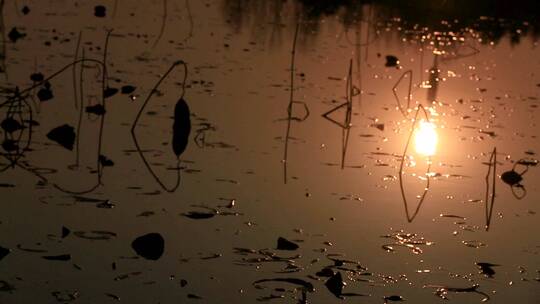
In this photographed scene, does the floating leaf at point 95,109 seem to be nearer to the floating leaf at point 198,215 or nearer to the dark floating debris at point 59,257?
the floating leaf at point 198,215

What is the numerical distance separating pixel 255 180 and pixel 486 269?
3.75ft

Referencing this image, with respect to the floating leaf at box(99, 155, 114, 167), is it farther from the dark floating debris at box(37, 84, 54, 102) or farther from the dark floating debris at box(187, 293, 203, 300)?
the dark floating debris at box(187, 293, 203, 300)

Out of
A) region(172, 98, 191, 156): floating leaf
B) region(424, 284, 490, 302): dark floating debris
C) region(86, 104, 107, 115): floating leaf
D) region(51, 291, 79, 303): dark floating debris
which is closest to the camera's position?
region(51, 291, 79, 303): dark floating debris

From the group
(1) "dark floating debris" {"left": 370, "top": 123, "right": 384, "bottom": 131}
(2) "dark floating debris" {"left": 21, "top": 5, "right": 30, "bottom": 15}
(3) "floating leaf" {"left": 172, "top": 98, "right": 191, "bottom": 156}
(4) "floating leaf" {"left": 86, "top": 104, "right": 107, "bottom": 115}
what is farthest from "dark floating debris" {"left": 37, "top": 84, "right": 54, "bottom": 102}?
(2) "dark floating debris" {"left": 21, "top": 5, "right": 30, "bottom": 15}

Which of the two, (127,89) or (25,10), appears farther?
(25,10)

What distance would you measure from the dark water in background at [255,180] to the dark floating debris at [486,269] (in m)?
0.01

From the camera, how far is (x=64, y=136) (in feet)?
14.9

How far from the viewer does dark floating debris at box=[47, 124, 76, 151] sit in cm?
450

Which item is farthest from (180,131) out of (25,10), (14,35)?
(25,10)

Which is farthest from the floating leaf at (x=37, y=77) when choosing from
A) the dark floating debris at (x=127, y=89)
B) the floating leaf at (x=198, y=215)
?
the floating leaf at (x=198, y=215)

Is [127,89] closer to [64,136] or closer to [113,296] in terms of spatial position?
[64,136]

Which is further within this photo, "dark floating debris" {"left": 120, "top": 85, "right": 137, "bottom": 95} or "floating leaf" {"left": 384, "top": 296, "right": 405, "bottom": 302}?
"dark floating debris" {"left": 120, "top": 85, "right": 137, "bottom": 95}

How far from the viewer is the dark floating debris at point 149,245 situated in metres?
3.21

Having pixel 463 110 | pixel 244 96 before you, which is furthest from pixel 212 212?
pixel 463 110
